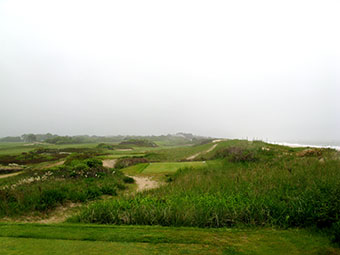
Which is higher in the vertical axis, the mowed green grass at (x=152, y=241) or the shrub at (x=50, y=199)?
the mowed green grass at (x=152, y=241)

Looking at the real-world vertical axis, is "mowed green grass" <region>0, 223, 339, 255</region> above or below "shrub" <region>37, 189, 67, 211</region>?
above

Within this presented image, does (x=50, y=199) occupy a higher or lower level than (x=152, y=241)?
lower

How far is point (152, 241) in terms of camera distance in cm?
293

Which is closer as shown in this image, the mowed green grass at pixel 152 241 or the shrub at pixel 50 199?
the mowed green grass at pixel 152 241

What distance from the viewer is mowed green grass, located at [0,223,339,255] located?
264 cm

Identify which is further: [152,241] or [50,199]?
[50,199]

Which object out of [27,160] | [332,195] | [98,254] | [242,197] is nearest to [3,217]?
[98,254]

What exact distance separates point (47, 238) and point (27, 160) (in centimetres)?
2532

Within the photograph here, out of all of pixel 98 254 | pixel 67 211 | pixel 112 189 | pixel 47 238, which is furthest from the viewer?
pixel 112 189

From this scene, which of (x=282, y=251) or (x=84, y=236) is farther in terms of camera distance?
(x=84, y=236)

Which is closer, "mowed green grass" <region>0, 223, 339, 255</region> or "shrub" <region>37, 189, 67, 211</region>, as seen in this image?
"mowed green grass" <region>0, 223, 339, 255</region>

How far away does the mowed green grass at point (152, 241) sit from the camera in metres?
2.64

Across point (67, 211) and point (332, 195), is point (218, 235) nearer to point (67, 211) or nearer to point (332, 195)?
point (332, 195)

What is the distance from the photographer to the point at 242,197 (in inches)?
215
